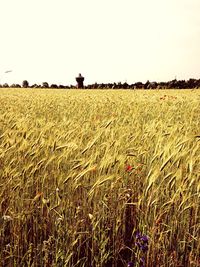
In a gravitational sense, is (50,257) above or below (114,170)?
below

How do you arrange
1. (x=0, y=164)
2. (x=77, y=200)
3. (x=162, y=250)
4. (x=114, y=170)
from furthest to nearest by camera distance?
(x=0, y=164), (x=114, y=170), (x=77, y=200), (x=162, y=250)

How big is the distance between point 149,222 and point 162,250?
152mm

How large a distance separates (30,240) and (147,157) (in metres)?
1.07

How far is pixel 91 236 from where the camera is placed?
1947 millimetres

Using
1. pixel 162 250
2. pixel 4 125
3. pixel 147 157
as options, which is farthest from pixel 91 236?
pixel 4 125

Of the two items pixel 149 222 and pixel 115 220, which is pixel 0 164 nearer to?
pixel 115 220

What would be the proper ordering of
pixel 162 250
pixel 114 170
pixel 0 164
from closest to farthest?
pixel 162 250 → pixel 114 170 → pixel 0 164

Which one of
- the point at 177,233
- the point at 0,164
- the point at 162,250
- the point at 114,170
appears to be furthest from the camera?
the point at 0,164

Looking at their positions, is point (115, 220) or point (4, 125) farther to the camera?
point (4, 125)

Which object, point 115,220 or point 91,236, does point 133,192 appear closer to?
point 115,220

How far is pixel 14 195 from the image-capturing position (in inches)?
81.7

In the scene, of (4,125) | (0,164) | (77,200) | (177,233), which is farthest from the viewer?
(4,125)

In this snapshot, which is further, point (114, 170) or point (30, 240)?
point (114, 170)

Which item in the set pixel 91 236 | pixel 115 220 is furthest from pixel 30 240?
pixel 115 220
